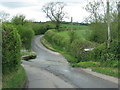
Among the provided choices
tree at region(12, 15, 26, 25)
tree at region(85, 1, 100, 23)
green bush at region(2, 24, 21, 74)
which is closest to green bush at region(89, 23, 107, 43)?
tree at region(85, 1, 100, 23)

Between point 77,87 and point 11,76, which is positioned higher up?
point 11,76

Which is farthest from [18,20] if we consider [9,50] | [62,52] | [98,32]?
[9,50]

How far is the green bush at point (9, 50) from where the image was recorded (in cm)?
1195

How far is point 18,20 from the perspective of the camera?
50.3 meters

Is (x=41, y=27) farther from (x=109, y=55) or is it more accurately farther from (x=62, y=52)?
(x=109, y=55)

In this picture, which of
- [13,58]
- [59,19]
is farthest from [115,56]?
[59,19]

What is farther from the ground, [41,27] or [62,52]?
[41,27]

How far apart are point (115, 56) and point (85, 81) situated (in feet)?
21.1

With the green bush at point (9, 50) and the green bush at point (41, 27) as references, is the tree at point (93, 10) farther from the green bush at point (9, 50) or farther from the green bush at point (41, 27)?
the green bush at point (41, 27)

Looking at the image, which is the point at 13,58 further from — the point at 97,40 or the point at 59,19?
the point at 59,19

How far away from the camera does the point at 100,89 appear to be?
11734 millimetres

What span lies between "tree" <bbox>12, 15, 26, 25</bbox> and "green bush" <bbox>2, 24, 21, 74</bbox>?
3642cm

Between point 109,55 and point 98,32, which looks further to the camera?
point 98,32

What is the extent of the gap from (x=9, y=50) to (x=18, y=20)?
38858 millimetres
